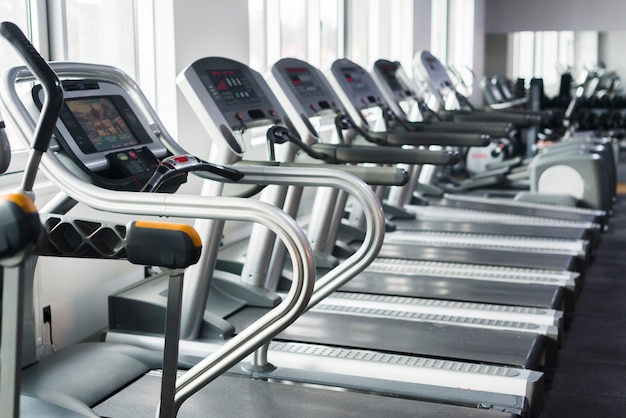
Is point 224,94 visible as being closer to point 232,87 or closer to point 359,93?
point 232,87

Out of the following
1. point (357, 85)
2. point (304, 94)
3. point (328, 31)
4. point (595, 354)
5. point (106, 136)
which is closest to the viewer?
point (106, 136)

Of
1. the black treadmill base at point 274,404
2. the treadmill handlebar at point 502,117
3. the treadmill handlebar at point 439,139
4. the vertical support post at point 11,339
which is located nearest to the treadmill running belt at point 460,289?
the treadmill handlebar at point 439,139

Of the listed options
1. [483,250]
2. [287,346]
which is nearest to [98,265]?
[287,346]

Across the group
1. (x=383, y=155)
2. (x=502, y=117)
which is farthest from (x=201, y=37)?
(x=502, y=117)

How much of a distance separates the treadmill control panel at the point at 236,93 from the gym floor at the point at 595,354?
1.59 metres

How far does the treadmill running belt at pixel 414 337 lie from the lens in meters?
3.27

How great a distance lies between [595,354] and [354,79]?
2203mm

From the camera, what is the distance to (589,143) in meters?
7.36

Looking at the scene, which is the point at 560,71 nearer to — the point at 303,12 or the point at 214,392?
the point at 303,12

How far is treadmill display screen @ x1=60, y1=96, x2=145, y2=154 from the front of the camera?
8.34ft

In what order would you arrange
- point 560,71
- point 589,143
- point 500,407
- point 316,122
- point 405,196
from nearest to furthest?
point 500,407, point 405,196, point 316,122, point 589,143, point 560,71

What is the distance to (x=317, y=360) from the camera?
3.17 meters

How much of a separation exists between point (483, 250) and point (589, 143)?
9.07 feet

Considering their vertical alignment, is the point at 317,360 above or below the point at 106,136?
below
